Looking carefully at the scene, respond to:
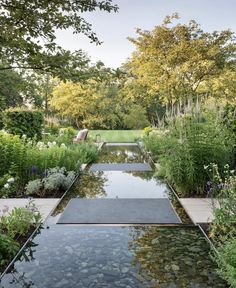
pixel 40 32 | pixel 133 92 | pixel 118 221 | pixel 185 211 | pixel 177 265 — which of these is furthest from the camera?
pixel 133 92

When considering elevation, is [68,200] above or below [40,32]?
below

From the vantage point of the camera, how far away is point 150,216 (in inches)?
191

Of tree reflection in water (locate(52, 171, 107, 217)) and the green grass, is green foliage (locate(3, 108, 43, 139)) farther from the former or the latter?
the green grass

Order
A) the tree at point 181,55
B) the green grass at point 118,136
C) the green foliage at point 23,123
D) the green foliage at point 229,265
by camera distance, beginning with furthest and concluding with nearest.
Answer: the green grass at point 118,136 < the tree at point 181,55 < the green foliage at point 23,123 < the green foliage at point 229,265

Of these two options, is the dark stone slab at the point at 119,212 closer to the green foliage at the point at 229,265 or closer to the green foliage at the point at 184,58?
the green foliage at the point at 229,265

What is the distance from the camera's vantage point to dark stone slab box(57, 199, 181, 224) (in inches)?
184

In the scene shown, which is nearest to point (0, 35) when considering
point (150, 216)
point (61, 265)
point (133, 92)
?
A: point (61, 265)

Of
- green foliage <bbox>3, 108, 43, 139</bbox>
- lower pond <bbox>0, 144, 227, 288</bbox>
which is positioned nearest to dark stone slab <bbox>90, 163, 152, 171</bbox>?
green foliage <bbox>3, 108, 43, 139</bbox>

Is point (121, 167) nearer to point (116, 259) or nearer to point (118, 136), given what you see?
point (116, 259)

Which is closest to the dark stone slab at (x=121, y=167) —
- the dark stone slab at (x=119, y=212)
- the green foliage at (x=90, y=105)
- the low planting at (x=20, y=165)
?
the low planting at (x=20, y=165)

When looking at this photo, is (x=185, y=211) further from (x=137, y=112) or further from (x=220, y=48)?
(x=137, y=112)

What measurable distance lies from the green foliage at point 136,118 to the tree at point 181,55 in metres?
9.79

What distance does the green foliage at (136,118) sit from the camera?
29.5 m

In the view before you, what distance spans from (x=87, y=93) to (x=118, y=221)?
22.7 m
